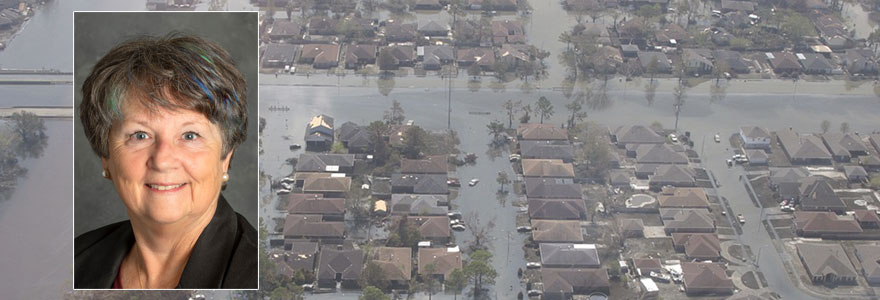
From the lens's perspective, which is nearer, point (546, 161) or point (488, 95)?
point (546, 161)

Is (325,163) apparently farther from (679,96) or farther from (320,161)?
(679,96)

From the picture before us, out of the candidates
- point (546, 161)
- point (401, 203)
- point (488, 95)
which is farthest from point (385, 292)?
point (488, 95)

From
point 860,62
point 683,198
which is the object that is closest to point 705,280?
point 683,198

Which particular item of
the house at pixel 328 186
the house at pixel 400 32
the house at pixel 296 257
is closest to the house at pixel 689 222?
the house at pixel 328 186

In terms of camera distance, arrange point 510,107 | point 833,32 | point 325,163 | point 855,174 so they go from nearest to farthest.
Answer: point 325,163, point 855,174, point 510,107, point 833,32

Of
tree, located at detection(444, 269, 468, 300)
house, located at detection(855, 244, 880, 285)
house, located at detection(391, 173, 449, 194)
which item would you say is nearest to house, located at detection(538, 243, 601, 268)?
tree, located at detection(444, 269, 468, 300)

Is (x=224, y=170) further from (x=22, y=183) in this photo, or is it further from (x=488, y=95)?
(x=488, y=95)

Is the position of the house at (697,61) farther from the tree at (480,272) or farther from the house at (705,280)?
the tree at (480,272)
